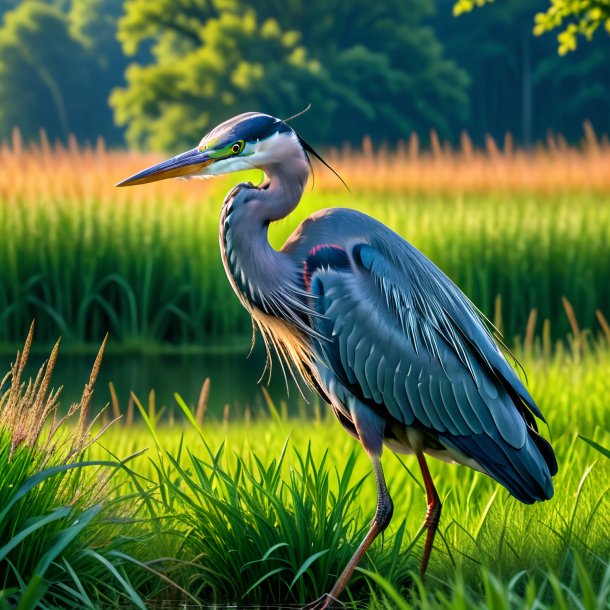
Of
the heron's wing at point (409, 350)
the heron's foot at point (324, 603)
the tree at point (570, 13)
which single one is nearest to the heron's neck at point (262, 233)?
the heron's wing at point (409, 350)

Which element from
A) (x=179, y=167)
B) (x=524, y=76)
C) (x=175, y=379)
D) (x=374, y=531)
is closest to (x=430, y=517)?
(x=374, y=531)

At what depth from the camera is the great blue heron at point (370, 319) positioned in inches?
141

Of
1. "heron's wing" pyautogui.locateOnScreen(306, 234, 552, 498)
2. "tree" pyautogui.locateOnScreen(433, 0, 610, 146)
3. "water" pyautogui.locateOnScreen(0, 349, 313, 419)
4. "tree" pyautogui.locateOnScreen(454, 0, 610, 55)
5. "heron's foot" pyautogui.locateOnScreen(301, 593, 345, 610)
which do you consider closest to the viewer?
"heron's foot" pyautogui.locateOnScreen(301, 593, 345, 610)

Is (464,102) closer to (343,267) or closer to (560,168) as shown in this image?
(560,168)

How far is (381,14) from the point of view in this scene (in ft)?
129

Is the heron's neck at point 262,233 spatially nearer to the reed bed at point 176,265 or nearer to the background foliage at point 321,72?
the reed bed at point 176,265

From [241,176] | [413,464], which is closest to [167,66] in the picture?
[241,176]

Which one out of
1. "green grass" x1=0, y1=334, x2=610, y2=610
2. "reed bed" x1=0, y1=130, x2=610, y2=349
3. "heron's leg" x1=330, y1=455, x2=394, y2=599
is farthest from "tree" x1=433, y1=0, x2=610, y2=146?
"heron's leg" x1=330, y1=455, x2=394, y2=599

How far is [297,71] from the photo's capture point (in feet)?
109

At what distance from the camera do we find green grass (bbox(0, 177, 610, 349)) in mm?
10133

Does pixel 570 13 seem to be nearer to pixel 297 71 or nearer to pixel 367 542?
pixel 367 542

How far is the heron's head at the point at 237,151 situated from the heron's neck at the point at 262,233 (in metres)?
0.06

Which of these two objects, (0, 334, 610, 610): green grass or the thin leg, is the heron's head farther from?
the thin leg

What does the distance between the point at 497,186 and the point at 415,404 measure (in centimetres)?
1071
